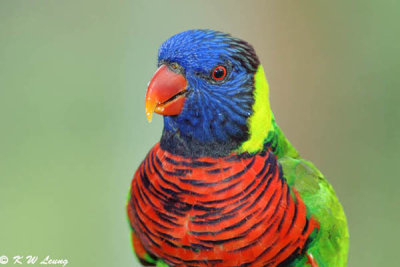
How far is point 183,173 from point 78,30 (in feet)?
6.56

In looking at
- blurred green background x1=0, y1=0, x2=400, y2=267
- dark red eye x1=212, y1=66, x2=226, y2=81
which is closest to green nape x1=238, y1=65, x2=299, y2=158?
dark red eye x1=212, y1=66, x2=226, y2=81

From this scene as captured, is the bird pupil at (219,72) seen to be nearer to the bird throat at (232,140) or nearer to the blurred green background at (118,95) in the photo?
the bird throat at (232,140)

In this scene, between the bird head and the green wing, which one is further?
the green wing

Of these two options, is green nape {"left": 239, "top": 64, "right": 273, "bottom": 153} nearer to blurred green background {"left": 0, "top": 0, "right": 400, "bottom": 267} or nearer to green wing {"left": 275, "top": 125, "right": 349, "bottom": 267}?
green wing {"left": 275, "top": 125, "right": 349, "bottom": 267}

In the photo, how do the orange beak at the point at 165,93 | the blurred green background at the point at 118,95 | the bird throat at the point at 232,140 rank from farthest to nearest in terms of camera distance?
the blurred green background at the point at 118,95 → the bird throat at the point at 232,140 → the orange beak at the point at 165,93

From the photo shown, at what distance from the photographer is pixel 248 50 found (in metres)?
1.41

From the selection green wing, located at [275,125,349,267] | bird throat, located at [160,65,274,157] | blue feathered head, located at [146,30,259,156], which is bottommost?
green wing, located at [275,125,349,267]

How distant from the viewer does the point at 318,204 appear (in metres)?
1.49

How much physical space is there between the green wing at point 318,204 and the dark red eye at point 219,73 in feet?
1.05

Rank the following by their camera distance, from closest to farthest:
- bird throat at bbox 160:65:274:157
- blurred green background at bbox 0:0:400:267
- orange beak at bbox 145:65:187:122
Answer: orange beak at bbox 145:65:187:122, bird throat at bbox 160:65:274:157, blurred green background at bbox 0:0:400:267

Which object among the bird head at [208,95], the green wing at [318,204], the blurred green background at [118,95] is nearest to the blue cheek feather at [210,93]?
the bird head at [208,95]

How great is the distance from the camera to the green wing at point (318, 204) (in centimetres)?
148

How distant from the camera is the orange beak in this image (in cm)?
130

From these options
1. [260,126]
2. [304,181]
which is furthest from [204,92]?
[304,181]
